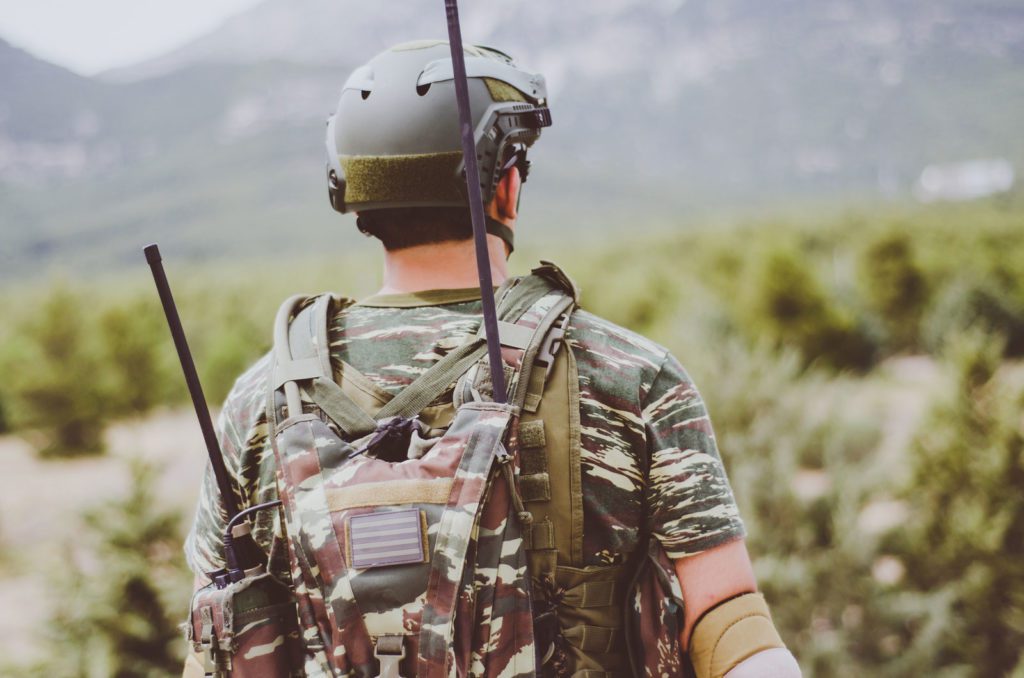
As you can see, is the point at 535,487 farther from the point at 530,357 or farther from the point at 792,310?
the point at 792,310

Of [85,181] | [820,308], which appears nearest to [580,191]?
[85,181]

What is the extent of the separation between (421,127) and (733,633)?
126 centimetres

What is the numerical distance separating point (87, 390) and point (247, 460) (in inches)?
740

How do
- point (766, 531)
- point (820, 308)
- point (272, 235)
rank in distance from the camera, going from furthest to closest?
point (272, 235)
point (820, 308)
point (766, 531)

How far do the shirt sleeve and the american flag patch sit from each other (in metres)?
0.50

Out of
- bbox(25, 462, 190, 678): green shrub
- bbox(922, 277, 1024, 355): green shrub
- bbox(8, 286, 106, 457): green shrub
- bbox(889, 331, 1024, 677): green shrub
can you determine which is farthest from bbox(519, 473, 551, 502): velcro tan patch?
bbox(922, 277, 1024, 355): green shrub

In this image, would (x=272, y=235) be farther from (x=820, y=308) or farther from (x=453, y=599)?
(x=453, y=599)

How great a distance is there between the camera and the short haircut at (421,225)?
5.71 feet

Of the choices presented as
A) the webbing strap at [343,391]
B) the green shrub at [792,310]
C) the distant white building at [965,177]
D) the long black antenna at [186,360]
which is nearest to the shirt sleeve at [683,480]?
the webbing strap at [343,391]

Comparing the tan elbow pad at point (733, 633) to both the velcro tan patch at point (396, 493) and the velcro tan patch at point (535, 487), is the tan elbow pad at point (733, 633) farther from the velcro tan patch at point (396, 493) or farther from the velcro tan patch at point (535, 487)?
the velcro tan patch at point (396, 493)

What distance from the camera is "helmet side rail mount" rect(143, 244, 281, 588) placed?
61.1 inches

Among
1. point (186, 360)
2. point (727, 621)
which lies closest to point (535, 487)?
point (727, 621)

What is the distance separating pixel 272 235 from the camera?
13238 centimetres

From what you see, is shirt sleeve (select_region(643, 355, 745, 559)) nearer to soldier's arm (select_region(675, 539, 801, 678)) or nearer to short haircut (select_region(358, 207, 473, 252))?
soldier's arm (select_region(675, 539, 801, 678))
